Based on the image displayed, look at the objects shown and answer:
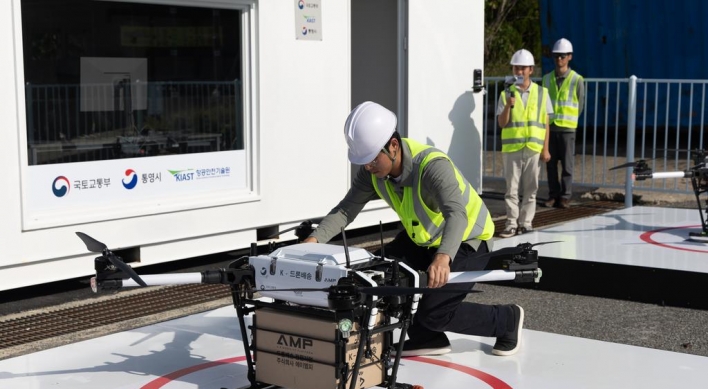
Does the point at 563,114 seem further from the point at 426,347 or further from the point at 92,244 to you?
the point at 92,244

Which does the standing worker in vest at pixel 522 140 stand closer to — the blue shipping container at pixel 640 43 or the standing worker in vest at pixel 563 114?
the standing worker in vest at pixel 563 114

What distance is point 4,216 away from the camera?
24.1 feet

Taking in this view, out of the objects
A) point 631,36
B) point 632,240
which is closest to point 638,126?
point 631,36

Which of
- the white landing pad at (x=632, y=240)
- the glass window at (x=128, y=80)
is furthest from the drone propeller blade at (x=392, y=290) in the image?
the glass window at (x=128, y=80)

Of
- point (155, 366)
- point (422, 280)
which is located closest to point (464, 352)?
point (422, 280)

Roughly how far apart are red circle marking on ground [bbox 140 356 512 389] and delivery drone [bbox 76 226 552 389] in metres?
0.58

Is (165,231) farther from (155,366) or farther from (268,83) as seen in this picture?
(155,366)

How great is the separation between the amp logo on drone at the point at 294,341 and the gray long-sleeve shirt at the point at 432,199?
2.50ft

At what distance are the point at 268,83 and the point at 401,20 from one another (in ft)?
6.35

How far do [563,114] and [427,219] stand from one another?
6944mm

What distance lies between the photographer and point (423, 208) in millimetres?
5379

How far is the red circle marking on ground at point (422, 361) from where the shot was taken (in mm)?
5188

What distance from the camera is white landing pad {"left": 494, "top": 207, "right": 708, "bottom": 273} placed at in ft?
26.4

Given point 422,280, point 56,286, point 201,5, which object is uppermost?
point 201,5
